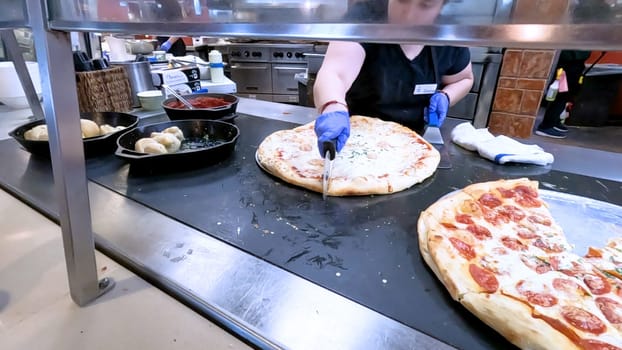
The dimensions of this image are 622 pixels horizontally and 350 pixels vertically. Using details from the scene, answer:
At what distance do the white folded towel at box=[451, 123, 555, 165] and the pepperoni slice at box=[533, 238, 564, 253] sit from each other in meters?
0.39

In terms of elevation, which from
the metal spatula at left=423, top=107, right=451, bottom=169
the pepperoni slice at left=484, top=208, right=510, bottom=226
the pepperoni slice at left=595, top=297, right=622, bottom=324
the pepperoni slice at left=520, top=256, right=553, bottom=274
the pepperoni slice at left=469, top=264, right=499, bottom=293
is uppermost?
the metal spatula at left=423, top=107, right=451, bottom=169

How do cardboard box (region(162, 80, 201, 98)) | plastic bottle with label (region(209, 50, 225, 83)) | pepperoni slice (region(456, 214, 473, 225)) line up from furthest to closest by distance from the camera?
plastic bottle with label (region(209, 50, 225, 83)) < cardboard box (region(162, 80, 201, 98)) < pepperoni slice (region(456, 214, 473, 225))

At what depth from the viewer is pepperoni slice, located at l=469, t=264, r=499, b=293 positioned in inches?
20.5

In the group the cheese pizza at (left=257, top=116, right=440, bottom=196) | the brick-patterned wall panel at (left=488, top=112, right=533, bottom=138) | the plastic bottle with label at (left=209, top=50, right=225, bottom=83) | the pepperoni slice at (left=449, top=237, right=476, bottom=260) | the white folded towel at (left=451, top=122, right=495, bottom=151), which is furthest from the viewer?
the brick-patterned wall panel at (left=488, top=112, right=533, bottom=138)

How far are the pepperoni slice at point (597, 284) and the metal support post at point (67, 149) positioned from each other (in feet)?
2.41

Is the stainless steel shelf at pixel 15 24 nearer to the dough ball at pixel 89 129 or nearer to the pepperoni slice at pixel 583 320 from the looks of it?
the dough ball at pixel 89 129

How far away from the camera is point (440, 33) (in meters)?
0.26

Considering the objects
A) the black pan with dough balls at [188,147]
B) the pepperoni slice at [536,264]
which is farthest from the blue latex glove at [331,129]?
the pepperoni slice at [536,264]

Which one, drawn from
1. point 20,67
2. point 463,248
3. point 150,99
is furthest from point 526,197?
point 20,67

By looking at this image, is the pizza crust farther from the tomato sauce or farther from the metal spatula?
the tomato sauce

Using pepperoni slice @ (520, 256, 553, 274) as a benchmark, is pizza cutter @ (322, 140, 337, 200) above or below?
above

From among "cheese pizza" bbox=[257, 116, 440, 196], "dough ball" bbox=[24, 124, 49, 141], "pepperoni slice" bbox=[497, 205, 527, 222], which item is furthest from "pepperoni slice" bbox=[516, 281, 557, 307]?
"dough ball" bbox=[24, 124, 49, 141]

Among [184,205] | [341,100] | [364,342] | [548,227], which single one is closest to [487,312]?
[364,342]

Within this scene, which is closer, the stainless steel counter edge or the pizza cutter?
the stainless steel counter edge
